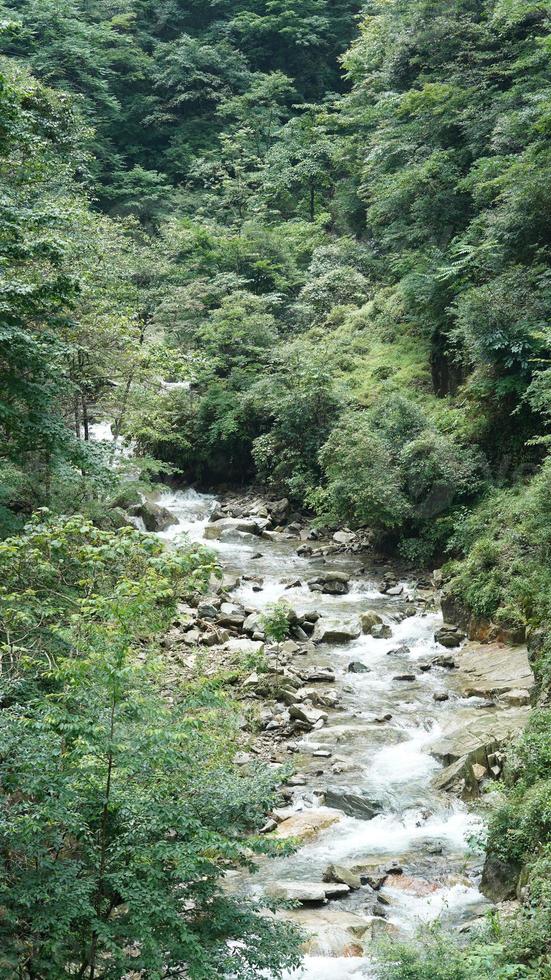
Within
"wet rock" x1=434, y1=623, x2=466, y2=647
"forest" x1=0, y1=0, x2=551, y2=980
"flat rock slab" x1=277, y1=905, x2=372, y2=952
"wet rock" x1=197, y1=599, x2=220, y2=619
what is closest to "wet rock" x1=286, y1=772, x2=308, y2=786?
"forest" x1=0, y1=0, x2=551, y2=980

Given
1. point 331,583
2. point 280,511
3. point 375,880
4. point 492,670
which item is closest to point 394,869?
point 375,880

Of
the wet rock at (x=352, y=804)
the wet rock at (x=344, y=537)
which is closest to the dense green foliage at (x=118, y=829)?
the wet rock at (x=352, y=804)

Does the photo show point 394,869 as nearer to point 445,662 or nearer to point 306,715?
point 306,715

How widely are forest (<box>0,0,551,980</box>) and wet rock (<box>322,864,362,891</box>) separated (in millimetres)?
1009

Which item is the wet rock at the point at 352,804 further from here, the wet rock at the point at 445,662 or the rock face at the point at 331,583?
the rock face at the point at 331,583

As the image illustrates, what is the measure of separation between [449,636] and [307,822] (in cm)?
607

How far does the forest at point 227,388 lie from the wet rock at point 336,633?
1.97 metres

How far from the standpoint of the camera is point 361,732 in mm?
10586

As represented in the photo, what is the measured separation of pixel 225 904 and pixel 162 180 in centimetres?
4070

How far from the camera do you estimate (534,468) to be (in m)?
15.8

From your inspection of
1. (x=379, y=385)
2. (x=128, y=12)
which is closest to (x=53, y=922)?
(x=379, y=385)

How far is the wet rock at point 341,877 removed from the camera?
7293 millimetres

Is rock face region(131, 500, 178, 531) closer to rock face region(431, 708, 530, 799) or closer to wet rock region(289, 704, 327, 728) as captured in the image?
wet rock region(289, 704, 327, 728)

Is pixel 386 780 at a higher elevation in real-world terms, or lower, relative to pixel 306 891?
lower
